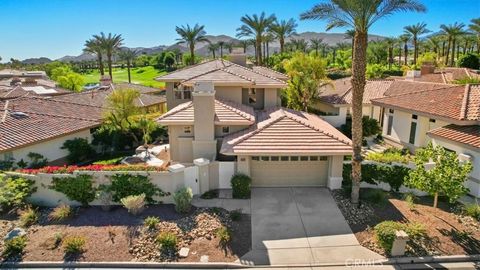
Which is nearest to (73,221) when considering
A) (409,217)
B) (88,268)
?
(88,268)

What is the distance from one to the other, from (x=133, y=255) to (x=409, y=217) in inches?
474

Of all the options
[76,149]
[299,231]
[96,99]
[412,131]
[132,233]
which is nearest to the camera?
[132,233]

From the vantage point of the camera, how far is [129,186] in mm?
15812

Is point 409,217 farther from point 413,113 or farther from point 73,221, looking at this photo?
point 73,221

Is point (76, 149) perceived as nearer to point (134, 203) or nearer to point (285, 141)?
point (134, 203)

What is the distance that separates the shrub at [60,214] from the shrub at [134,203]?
245cm

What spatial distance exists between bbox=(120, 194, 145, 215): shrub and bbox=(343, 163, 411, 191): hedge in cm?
1089

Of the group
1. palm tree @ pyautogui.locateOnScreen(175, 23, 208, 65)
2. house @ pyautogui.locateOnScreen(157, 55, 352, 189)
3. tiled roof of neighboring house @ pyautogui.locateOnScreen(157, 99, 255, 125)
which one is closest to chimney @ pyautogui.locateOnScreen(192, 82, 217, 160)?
house @ pyautogui.locateOnScreen(157, 55, 352, 189)

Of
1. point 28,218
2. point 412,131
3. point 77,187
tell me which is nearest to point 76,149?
point 77,187

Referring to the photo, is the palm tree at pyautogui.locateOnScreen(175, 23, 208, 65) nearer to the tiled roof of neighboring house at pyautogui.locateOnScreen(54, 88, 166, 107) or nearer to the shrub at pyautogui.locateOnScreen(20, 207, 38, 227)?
the tiled roof of neighboring house at pyautogui.locateOnScreen(54, 88, 166, 107)

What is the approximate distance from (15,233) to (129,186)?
4923mm

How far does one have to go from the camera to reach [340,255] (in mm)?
12375

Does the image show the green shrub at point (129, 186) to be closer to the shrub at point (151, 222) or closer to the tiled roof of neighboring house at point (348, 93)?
the shrub at point (151, 222)

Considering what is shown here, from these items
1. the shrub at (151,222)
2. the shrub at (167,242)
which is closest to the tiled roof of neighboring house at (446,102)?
the shrub at (167,242)
